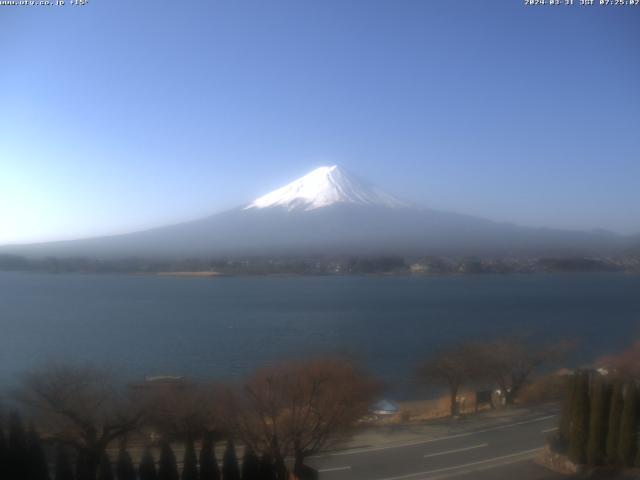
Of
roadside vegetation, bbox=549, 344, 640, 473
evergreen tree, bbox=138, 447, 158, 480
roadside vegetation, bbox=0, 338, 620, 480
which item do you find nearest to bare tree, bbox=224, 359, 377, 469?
roadside vegetation, bbox=0, 338, 620, 480

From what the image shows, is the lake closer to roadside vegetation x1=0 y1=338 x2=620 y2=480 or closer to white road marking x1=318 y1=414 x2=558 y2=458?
roadside vegetation x1=0 y1=338 x2=620 y2=480

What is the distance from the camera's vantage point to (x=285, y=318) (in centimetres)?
607

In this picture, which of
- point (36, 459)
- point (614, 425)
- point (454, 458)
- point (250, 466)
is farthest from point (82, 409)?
point (614, 425)

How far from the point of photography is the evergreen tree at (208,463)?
3.60 m

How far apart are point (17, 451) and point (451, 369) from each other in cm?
381

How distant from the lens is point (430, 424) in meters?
4.48

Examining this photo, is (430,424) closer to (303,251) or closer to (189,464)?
(189,464)

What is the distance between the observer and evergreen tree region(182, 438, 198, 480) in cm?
358

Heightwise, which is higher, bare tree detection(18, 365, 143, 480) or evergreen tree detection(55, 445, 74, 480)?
bare tree detection(18, 365, 143, 480)

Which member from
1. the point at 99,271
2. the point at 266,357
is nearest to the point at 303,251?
the point at 266,357

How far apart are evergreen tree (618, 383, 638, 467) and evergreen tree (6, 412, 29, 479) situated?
4.36 meters

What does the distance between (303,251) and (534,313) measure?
117 inches

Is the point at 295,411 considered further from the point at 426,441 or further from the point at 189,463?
the point at 426,441

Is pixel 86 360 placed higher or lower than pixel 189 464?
higher
